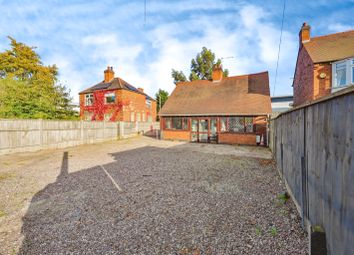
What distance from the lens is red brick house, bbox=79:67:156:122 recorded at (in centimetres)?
2325

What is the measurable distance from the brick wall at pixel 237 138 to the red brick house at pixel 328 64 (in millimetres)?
4550

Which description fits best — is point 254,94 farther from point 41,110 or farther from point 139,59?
point 41,110

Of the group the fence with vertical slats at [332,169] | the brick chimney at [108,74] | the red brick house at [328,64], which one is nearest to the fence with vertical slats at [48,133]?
the brick chimney at [108,74]

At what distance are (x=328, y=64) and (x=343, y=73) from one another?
3.26 ft

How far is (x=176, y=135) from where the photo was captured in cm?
1706

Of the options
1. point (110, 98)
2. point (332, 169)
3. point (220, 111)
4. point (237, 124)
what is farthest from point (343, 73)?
point (110, 98)

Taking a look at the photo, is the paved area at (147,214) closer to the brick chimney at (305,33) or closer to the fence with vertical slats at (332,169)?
the fence with vertical slats at (332,169)

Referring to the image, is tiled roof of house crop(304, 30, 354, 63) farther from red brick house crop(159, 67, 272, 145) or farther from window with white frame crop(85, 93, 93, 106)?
window with white frame crop(85, 93, 93, 106)

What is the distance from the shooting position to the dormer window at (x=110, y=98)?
77.9 ft

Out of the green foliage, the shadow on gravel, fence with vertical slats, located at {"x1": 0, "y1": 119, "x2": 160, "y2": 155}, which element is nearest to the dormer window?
fence with vertical slats, located at {"x1": 0, "y1": 119, "x2": 160, "y2": 155}

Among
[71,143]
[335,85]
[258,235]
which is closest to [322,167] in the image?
[258,235]

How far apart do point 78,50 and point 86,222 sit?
51.0 feet

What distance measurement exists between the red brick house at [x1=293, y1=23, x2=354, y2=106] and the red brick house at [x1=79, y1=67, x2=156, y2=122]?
1944 centimetres

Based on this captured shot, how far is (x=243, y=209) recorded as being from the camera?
3594 mm
